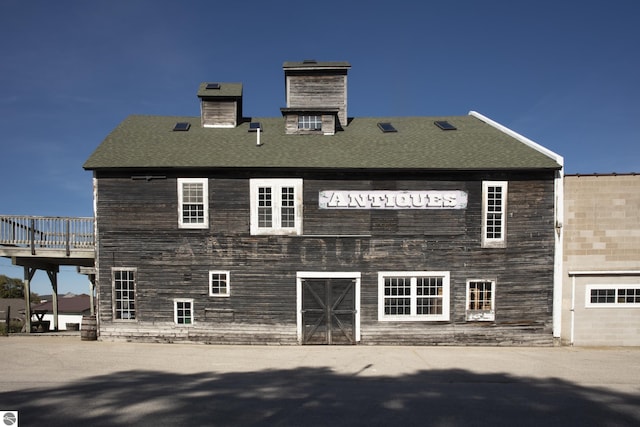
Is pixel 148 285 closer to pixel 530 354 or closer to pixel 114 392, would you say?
pixel 114 392

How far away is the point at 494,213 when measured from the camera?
1545 centimetres

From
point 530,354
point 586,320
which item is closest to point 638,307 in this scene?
point 586,320

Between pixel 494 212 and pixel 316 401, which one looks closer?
pixel 316 401

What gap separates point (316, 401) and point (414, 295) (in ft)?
25.8

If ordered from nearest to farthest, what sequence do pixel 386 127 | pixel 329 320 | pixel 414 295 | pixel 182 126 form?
1. pixel 329 320
2. pixel 414 295
3. pixel 182 126
4. pixel 386 127

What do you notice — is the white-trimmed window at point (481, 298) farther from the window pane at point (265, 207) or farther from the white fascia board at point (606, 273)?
the window pane at point (265, 207)

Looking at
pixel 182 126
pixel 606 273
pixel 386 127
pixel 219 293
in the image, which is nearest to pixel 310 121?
pixel 386 127

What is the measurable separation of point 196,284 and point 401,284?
341 inches

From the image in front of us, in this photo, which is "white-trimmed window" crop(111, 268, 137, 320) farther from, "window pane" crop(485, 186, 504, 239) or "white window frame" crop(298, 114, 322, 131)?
"window pane" crop(485, 186, 504, 239)

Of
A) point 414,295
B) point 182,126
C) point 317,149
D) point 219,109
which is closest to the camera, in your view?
point 414,295

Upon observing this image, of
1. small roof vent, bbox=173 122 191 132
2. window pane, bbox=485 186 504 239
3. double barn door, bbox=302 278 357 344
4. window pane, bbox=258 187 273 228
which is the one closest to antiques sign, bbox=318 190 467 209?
window pane, bbox=485 186 504 239

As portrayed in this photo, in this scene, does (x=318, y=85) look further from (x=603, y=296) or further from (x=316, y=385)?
(x=603, y=296)

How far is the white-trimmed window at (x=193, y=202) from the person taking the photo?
608 inches

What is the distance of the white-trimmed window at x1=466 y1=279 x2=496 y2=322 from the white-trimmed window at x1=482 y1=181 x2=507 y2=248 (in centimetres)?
163
